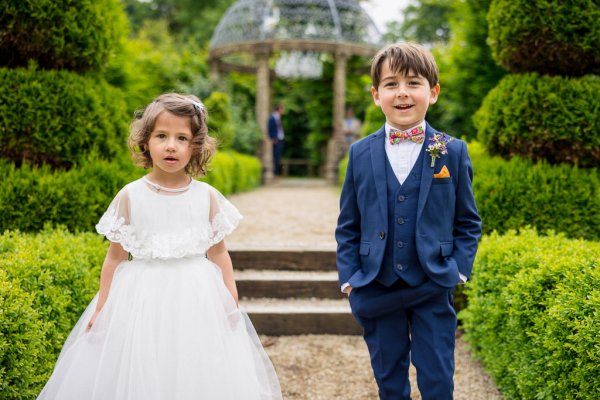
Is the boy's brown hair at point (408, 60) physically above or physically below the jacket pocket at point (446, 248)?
above

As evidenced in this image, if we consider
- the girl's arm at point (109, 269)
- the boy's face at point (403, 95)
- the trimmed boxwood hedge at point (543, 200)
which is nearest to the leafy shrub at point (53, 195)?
the girl's arm at point (109, 269)

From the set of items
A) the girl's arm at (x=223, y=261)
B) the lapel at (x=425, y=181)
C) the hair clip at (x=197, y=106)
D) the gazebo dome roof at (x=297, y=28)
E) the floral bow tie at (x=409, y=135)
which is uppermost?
the gazebo dome roof at (x=297, y=28)

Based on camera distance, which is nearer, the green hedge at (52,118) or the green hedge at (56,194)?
the green hedge at (56,194)

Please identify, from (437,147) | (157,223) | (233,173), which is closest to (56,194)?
(157,223)

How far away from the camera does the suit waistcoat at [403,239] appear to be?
2.34 metres

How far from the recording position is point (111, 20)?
4.90 m

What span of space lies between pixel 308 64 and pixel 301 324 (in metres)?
12.9

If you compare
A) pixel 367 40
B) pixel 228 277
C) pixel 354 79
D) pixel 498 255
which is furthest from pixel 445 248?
pixel 354 79

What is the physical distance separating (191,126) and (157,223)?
448 millimetres

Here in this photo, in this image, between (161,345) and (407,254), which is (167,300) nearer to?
(161,345)

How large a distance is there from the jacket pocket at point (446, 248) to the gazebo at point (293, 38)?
42.0ft

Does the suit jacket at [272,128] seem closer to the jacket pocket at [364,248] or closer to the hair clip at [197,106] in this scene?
the hair clip at [197,106]

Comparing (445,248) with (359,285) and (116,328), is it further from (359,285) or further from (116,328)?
(116,328)

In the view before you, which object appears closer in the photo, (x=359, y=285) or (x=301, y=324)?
(x=359, y=285)
